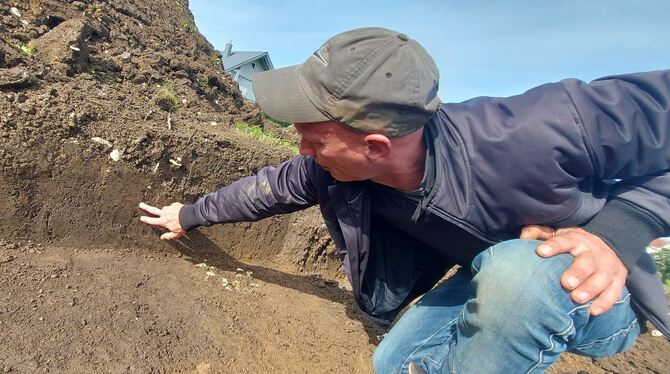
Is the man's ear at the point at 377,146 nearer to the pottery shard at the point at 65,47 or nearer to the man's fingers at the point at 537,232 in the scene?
the man's fingers at the point at 537,232

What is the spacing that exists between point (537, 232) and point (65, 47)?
3.08 metres

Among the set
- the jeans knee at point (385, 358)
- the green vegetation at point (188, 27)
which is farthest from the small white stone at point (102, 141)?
the green vegetation at point (188, 27)

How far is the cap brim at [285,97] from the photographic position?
1.59 meters

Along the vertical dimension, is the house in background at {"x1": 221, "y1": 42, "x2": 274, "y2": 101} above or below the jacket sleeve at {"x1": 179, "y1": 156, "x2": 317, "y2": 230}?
below

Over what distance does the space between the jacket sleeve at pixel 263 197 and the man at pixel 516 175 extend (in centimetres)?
38

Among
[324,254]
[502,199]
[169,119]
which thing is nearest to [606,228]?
[502,199]

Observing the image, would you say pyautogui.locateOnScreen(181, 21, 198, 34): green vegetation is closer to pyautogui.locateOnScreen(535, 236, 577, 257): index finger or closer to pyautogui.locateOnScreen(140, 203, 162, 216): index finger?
pyautogui.locateOnScreen(140, 203, 162, 216): index finger

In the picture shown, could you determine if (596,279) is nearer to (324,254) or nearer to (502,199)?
(502,199)

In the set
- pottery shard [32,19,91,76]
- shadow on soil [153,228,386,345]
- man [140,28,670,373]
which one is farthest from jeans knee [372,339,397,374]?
pottery shard [32,19,91,76]

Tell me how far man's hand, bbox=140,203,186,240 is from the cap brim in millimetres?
1110

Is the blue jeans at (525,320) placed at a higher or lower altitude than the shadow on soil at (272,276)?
higher

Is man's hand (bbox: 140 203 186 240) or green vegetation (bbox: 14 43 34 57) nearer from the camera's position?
man's hand (bbox: 140 203 186 240)

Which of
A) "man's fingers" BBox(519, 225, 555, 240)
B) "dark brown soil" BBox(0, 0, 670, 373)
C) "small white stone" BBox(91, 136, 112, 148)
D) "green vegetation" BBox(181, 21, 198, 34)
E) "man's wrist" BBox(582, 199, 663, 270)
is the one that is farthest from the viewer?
"green vegetation" BBox(181, 21, 198, 34)

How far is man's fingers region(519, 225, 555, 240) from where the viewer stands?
5.47 feet
